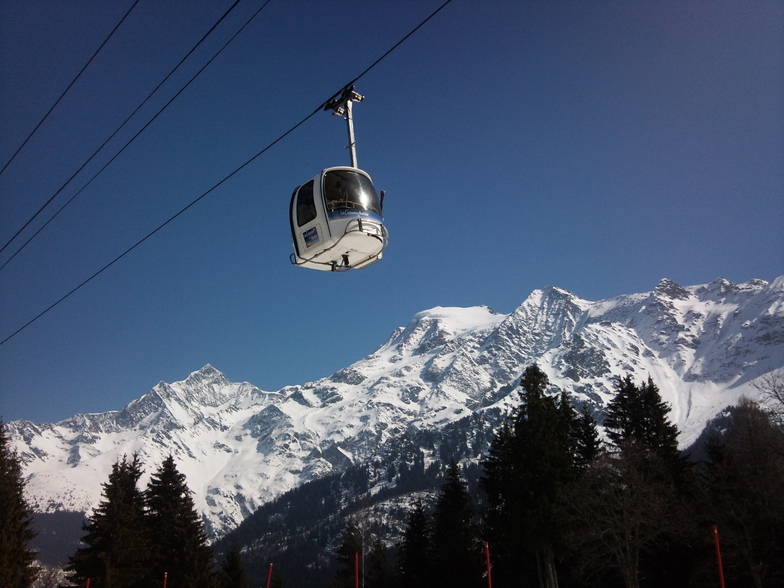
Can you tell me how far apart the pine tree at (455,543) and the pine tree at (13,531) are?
77.2ft

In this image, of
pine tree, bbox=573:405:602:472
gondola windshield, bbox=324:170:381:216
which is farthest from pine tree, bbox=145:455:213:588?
gondola windshield, bbox=324:170:381:216

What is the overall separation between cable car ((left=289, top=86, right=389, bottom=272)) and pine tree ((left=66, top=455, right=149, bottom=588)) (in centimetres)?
2811

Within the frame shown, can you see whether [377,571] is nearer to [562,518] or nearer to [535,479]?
[535,479]

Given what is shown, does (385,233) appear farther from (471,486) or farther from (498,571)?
(471,486)

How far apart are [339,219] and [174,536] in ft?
104

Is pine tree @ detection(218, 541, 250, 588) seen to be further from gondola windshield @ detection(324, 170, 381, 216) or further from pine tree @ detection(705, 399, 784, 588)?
gondola windshield @ detection(324, 170, 381, 216)

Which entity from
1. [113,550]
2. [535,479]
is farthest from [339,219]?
[113,550]

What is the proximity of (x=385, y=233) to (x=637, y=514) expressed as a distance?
21321 millimetres

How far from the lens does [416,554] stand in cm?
4300

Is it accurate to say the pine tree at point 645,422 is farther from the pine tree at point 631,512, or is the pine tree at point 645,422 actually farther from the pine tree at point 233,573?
the pine tree at point 233,573

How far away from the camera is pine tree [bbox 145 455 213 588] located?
37.8m

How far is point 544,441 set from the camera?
33188 mm

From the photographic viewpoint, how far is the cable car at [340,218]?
1495cm

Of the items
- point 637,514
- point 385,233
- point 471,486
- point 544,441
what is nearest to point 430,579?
point 544,441
